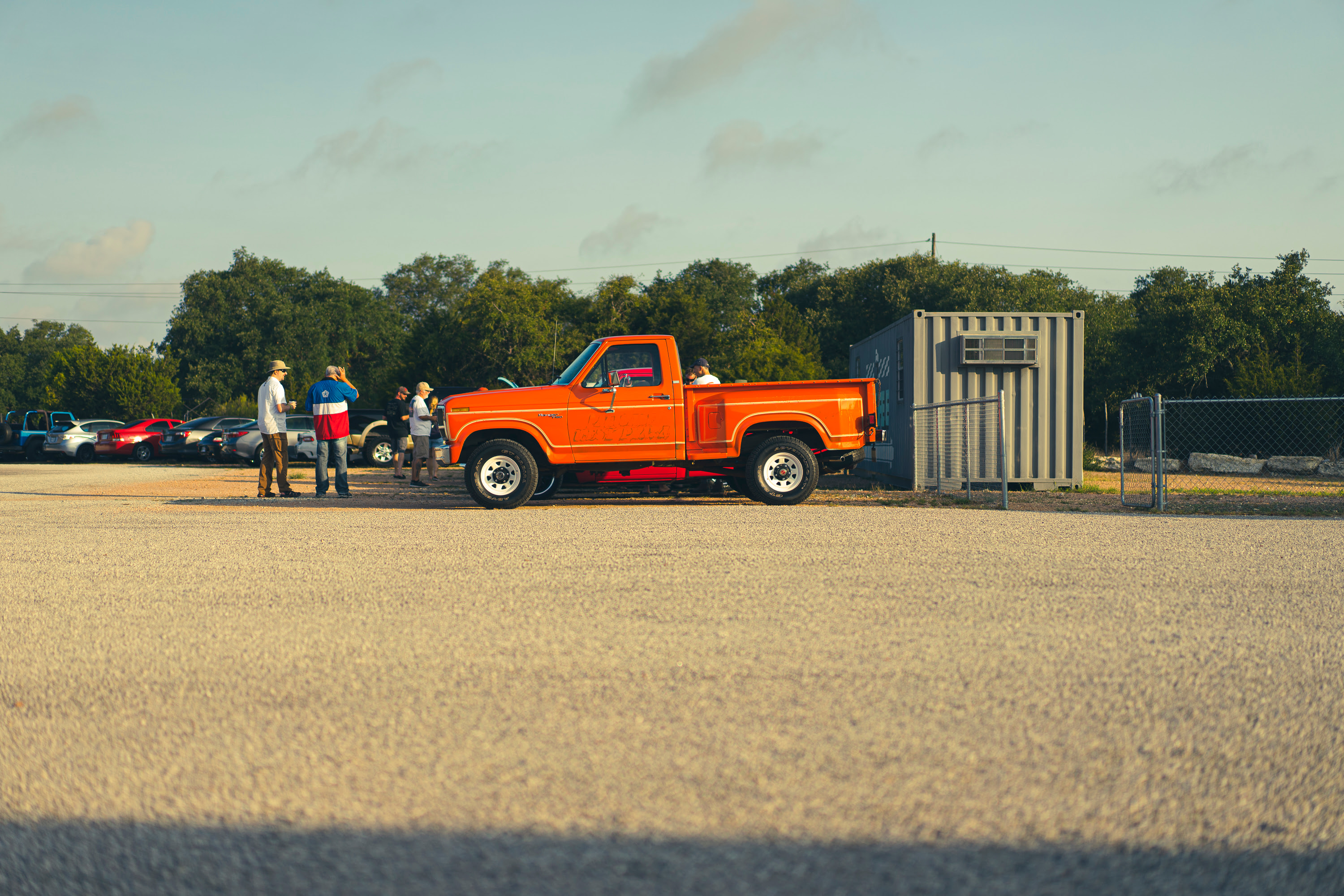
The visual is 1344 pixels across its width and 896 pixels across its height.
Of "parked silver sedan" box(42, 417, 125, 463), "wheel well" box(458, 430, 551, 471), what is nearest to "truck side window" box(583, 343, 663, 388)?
"wheel well" box(458, 430, 551, 471)

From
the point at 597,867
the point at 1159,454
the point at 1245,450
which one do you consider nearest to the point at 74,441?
the point at 1159,454

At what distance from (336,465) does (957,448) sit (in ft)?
31.3

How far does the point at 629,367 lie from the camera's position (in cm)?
1339

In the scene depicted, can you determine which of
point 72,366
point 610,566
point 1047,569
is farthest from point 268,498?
point 72,366

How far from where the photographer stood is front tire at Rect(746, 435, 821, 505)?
1323 cm

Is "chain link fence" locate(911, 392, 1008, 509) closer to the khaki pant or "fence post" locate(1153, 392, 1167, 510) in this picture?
"fence post" locate(1153, 392, 1167, 510)

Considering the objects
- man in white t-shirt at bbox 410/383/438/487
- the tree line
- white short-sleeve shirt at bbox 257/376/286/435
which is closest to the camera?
white short-sleeve shirt at bbox 257/376/286/435

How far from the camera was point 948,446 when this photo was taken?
1630cm

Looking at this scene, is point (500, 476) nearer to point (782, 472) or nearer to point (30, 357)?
point (782, 472)

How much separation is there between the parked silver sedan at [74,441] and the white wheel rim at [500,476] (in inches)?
1036

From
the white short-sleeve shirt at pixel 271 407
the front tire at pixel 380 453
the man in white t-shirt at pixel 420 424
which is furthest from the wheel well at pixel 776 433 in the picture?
the front tire at pixel 380 453

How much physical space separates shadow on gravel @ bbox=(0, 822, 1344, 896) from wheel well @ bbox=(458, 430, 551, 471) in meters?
10.5

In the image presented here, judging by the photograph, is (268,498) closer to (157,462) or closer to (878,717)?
(878,717)

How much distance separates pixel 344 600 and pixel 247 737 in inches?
107
